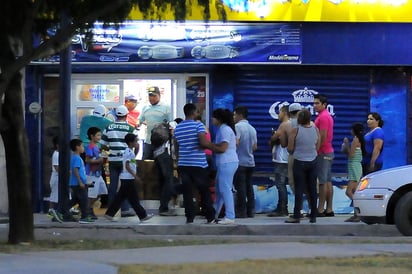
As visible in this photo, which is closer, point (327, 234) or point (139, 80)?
point (327, 234)

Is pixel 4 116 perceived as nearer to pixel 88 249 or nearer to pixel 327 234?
pixel 88 249

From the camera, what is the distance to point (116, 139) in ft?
45.4

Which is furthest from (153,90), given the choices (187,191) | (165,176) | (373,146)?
(373,146)

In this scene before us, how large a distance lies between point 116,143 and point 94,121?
1525mm

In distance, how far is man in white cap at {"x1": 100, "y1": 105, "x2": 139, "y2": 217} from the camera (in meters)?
13.7

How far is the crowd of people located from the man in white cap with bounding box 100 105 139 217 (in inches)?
0.7

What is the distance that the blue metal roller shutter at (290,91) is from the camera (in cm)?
1559

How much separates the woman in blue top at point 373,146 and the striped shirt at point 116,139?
4069 mm

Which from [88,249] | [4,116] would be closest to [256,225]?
[88,249]

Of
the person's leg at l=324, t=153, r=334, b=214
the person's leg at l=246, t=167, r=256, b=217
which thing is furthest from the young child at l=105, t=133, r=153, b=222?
the person's leg at l=324, t=153, r=334, b=214

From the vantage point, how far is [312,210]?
1280 cm

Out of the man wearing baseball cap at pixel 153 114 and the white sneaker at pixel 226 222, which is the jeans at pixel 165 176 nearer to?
the man wearing baseball cap at pixel 153 114

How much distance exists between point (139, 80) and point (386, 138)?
4.93m

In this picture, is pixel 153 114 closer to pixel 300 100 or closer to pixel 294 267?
pixel 300 100
